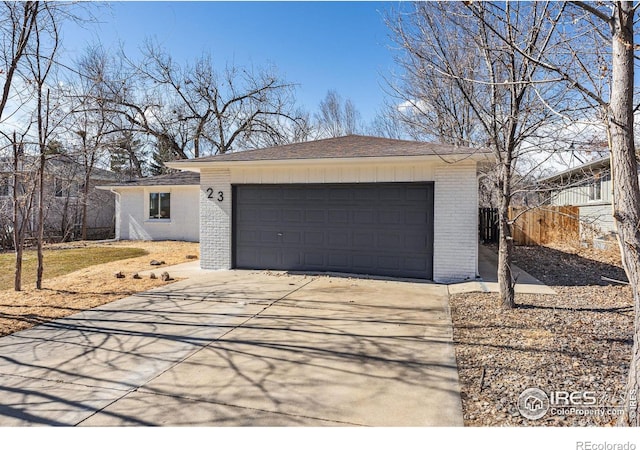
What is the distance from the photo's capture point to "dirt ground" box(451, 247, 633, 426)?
2.80 meters

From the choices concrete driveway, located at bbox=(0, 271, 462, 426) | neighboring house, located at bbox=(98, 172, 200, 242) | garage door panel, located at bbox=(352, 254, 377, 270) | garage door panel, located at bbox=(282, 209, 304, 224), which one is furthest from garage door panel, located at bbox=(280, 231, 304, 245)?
neighboring house, located at bbox=(98, 172, 200, 242)

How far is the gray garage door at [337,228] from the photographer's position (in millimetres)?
8117

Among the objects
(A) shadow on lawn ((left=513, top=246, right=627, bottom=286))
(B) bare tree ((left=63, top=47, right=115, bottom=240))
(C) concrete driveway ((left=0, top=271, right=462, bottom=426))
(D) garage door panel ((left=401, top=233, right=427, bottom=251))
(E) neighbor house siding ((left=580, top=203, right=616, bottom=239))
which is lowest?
(C) concrete driveway ((left=0, top=271, right=462, bottom=426))

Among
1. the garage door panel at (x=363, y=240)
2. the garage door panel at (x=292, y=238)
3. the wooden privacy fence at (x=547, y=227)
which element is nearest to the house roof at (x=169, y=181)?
the garage door panel at (x=292, y=238)

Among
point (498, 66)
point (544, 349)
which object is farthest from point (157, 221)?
point (544, 349)

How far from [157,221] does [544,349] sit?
16.4 metres

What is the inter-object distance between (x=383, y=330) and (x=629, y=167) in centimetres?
310

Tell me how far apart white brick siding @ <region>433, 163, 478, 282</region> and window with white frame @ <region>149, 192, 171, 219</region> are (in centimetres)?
1291

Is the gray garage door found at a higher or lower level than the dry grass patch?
higher

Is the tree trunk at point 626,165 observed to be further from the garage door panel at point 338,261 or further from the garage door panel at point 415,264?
the garage door panel at point 338,261

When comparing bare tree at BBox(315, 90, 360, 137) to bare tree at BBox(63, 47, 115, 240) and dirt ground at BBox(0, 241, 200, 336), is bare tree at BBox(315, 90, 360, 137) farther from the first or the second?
dirt ground at BBox(0, 241, 200, 336)

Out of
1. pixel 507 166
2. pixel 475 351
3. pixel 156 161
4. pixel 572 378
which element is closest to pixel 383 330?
pixel 475 351

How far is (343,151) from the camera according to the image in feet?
28.5

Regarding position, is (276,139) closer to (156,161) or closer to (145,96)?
(145,96)
